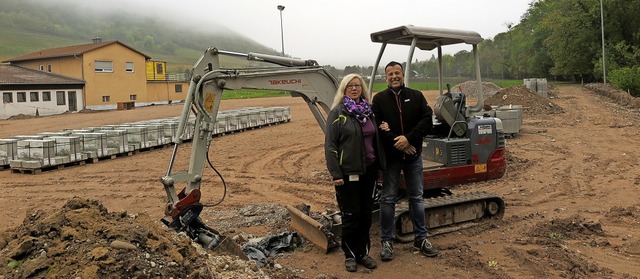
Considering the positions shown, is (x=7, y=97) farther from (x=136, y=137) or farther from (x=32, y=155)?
(x=32, y=155)

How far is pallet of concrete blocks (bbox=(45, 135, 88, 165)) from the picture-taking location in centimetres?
1407

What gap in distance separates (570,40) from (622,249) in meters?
51.8

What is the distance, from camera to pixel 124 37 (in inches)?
7785

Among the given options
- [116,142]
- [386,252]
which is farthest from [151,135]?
[386,252]

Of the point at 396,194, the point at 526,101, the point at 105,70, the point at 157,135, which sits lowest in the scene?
the point at 396,194

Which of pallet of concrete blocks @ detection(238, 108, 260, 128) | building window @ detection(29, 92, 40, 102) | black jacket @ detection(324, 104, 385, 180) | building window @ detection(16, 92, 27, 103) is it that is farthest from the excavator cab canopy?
building window @ detection(29, 92, 40, 102)

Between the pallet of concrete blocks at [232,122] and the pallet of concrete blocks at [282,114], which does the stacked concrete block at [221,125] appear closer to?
the pallet of concrete blocks at [232,122]

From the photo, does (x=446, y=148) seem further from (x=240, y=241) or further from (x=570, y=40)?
(x=570, y=40)

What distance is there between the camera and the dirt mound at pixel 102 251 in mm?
4402

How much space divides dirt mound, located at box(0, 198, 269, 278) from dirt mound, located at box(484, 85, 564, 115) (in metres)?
22.9

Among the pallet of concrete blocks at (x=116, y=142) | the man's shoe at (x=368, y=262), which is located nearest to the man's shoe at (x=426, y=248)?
the man's shoe at (x=368, y=262)

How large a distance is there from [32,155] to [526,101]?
21936 mm

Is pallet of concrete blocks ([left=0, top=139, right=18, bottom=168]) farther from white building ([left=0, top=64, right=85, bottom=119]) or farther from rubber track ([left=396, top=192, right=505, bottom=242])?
white building ([left=0, top=64, right=85, bottom=119])

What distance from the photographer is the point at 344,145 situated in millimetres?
5578
